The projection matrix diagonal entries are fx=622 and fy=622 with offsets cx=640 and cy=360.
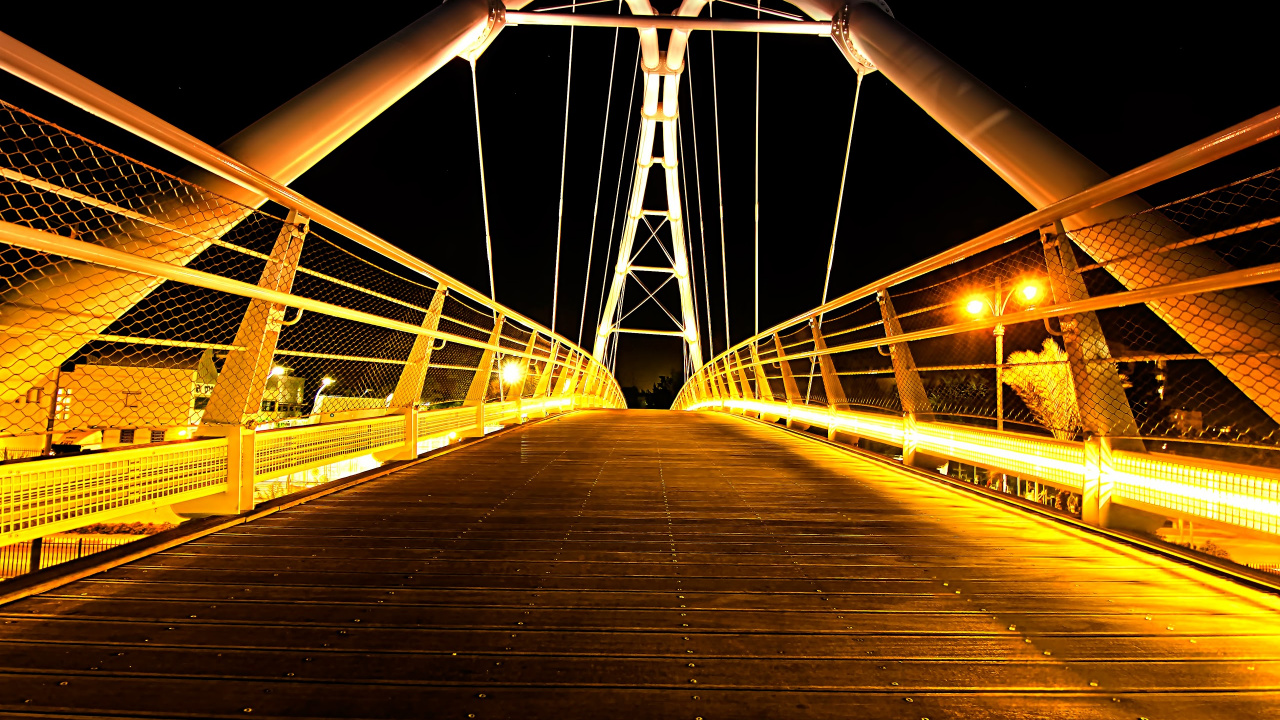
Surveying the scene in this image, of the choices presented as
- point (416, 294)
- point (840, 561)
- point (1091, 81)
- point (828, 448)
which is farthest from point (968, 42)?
point (840, 561)

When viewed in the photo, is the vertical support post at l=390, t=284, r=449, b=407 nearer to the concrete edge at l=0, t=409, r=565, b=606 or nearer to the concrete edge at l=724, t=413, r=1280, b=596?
the concrete edge at l=0, t=409, r=565, b=606

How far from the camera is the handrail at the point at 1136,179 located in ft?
5.89

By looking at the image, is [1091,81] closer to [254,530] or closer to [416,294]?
[416,294]

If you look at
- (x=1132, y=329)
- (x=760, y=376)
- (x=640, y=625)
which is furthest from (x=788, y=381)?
(x=640, y=625)

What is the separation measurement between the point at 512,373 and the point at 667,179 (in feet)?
60.5

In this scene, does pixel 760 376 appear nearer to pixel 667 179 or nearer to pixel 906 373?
pixel 906 373

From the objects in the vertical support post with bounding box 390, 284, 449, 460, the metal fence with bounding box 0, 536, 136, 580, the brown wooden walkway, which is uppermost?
the vertical support post with bounding box 390, 284, 449, 460

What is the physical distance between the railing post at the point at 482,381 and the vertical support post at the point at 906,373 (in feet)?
10.1

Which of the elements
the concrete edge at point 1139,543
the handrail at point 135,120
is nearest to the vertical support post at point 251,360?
the handrail at point 135,120

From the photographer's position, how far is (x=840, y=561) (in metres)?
2.11

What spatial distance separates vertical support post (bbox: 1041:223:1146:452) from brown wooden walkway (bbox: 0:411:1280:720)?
0.45 meters

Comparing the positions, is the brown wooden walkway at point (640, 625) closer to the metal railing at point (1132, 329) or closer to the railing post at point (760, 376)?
the metal railing at point (1132, 329)

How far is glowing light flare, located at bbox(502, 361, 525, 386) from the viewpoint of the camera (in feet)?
24.3

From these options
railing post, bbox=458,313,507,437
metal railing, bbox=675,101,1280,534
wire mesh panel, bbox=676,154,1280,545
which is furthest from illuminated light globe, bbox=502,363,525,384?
metal railing, bbox=675,101,1280,534
